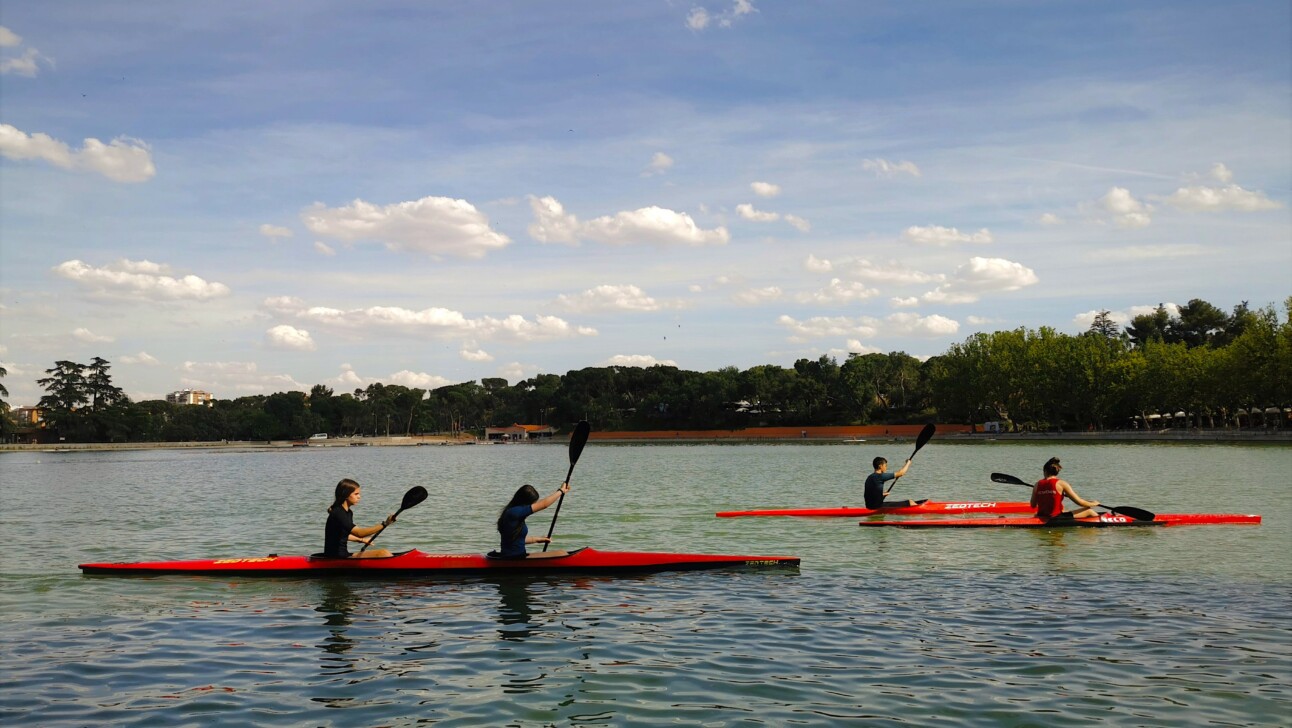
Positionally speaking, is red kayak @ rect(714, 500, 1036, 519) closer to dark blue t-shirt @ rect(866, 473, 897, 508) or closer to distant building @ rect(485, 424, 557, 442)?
dark blue t-shirt @ rect(866, 473, 897, 508)

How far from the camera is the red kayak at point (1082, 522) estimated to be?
19.2 m

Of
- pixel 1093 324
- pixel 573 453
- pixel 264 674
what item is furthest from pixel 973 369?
pixel 264 674

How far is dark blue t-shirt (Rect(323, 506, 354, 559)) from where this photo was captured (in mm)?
14133

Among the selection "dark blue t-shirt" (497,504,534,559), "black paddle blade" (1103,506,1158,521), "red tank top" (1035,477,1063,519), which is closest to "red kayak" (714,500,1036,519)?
"red tank top" (1035,477,1063,519)

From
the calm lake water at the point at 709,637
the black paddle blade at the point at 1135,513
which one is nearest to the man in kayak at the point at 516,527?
the calm lake water at the point at 709,637

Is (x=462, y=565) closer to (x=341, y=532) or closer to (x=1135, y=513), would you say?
(x=341, y=532)

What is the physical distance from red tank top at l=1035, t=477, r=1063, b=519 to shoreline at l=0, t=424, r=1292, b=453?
2190 inches

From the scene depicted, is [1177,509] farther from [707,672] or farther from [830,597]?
[707,672]

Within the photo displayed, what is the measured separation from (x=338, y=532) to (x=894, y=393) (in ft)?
407

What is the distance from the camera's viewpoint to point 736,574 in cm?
1442

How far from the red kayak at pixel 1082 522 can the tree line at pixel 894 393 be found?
55699mm

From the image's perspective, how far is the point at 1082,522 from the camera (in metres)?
19.1

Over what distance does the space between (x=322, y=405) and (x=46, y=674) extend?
19195 cm

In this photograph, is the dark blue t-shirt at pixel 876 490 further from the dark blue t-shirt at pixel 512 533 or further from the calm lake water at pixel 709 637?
the dark blue t-shirt at pixel 512 533
